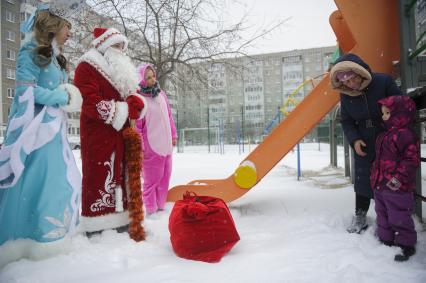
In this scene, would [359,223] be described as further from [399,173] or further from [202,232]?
[202,232]

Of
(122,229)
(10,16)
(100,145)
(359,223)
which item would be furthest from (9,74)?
(359,223)

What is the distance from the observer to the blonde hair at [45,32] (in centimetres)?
202

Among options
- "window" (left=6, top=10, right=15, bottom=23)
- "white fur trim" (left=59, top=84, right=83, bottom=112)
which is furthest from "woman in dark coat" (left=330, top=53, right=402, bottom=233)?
"window" (left=6, top=10, right=15, bottom=23)

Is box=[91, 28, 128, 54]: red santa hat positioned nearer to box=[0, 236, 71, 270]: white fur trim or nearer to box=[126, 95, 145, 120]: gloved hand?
box=[126, 95, 145, 120]: gloved hand

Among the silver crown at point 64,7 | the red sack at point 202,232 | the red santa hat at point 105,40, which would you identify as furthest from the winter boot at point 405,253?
the silver crown at point 64,7

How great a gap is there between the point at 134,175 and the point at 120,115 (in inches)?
19.4

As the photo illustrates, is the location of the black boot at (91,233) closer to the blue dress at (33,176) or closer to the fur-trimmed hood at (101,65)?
the blue dress at (33,176)

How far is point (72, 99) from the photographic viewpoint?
2125 mm

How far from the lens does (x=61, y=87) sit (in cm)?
214

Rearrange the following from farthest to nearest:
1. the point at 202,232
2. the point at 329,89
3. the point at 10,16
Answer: the point at 10,16 → the point at 329,89 → the point at 202,232

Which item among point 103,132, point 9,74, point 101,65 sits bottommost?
point 103,132

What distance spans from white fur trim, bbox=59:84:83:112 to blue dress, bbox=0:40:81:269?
5 cm

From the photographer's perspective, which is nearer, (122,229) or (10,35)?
(122,229)

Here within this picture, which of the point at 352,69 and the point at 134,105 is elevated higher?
the point at 352,69
